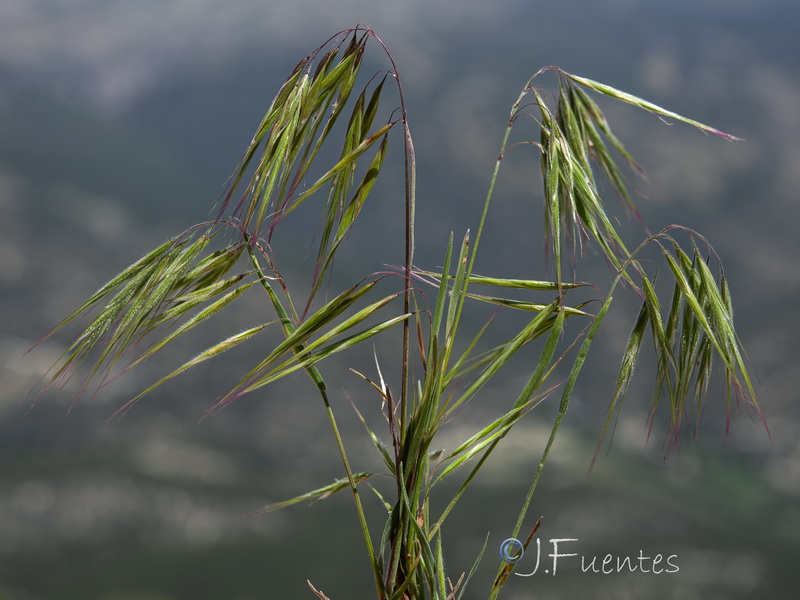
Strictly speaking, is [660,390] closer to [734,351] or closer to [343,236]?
[734,351]

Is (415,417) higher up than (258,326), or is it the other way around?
(258,326)

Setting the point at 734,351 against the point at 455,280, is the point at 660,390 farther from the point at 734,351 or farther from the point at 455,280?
the point at 455,280

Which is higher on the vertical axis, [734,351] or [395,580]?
[734,351]

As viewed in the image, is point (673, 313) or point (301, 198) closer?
point (301, 198)

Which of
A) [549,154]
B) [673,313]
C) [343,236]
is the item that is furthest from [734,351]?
[343,236]

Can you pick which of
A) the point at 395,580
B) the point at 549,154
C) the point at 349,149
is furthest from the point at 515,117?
the point at 395,580

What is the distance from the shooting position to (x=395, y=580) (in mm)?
700

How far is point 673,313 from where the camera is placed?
2.51 ft

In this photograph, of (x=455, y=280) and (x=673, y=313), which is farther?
(x=673, y=313)

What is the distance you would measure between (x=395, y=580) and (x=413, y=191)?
33 cm

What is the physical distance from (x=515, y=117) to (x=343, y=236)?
18cm

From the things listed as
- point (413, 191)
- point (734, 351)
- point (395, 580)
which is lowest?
point (395, 580)

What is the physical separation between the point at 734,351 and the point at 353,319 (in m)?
0.32

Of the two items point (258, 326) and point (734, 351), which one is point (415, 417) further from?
point (734, 351)
